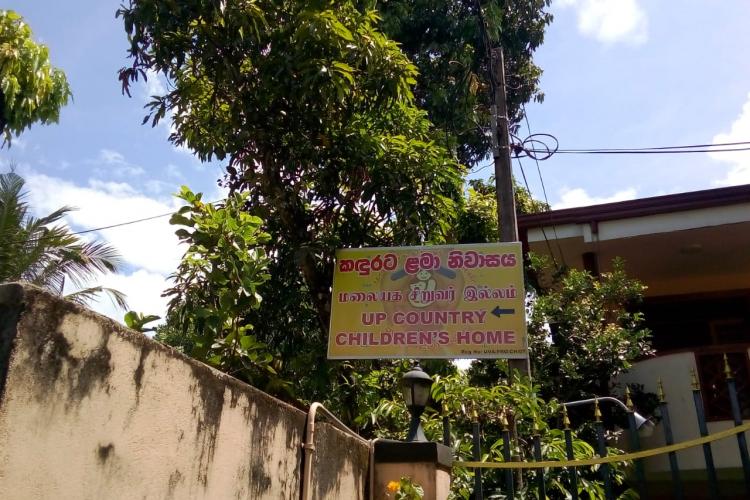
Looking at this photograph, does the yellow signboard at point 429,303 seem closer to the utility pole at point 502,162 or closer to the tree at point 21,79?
the utility pole at point 502,162

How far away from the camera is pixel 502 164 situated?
7430mm

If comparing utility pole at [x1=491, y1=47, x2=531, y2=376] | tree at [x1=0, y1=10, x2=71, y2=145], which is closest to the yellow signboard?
utility pole at [x1=491, y1=47, x2=531, y2=376]

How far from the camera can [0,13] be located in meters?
10.7

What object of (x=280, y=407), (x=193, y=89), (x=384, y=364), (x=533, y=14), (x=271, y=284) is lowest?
(x=280, y=407)

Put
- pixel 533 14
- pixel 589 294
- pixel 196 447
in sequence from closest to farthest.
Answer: pixel 196 447, pixel 589 294, pixel 533 14

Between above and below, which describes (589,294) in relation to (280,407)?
above

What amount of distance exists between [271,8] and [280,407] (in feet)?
16.1

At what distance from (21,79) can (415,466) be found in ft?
33.4

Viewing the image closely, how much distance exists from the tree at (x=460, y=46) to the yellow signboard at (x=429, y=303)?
4468 millimetres

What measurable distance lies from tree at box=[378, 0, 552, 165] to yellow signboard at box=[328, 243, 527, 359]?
14.7 ft

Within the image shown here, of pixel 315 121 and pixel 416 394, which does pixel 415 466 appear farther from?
pixel 315 121

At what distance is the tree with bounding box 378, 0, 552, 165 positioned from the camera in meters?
11.1

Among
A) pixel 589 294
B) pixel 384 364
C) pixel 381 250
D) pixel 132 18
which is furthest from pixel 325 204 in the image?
pixel 589 294

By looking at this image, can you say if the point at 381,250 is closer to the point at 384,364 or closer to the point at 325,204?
the point at 325,204
